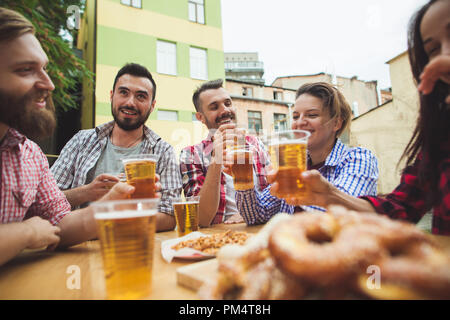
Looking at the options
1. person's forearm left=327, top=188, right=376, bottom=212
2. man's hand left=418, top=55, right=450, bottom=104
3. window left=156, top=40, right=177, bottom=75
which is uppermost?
window left=156, top=40, right=177, bottom=75

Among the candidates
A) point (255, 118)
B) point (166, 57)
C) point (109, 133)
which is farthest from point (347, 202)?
point (255, 118)

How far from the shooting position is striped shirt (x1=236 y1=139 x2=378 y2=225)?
7.22ft

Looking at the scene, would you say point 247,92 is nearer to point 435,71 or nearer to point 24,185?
point 24,185

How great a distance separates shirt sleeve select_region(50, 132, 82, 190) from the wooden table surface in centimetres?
159

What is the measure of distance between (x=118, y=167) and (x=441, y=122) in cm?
304

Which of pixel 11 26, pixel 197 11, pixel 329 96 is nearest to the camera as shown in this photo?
pixel 11 26

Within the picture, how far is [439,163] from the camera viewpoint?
162cm

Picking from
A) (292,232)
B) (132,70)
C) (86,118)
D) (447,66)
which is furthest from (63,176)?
(86,118)

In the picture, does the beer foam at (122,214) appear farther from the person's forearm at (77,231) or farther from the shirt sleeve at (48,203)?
the shirt sleeve at (48,203)

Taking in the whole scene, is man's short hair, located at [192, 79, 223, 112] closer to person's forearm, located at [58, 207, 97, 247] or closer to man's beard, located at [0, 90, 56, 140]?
man's beard, located at [0, 90, 56, 140]

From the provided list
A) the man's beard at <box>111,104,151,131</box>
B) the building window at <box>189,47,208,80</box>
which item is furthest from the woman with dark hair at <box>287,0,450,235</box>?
the building window at <box>189,47,208,80</box>

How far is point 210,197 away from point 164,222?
1.74ft

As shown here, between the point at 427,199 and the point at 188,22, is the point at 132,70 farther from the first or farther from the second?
the point at 188,22

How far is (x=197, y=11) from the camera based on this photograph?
14.6 metres
